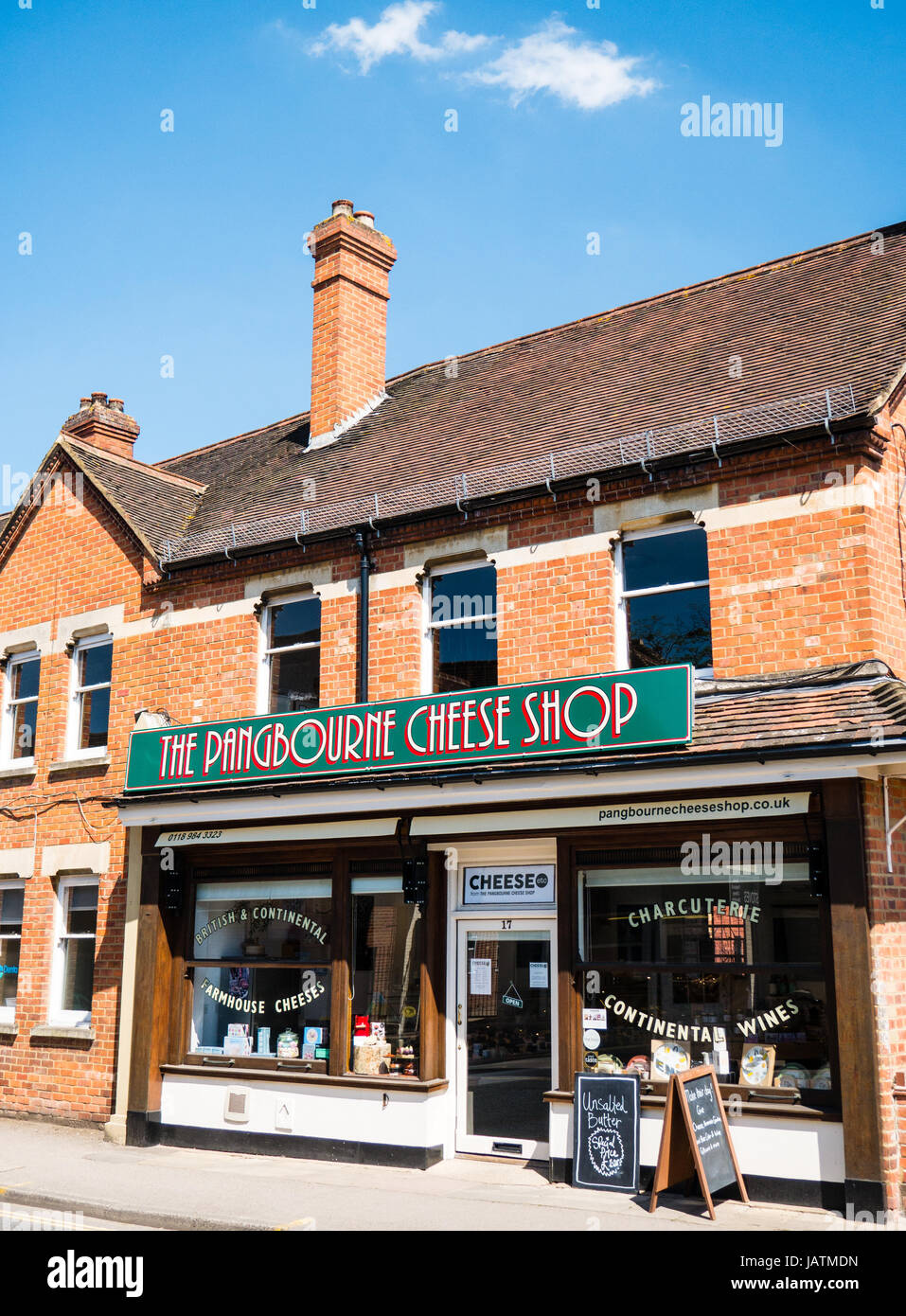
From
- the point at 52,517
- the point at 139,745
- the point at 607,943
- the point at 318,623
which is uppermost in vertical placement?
the point at 52,517

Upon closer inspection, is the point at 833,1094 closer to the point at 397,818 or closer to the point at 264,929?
the point at 397,818

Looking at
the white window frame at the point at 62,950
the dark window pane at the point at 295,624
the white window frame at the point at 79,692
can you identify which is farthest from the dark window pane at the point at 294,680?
the white window frame at the point at 62,950

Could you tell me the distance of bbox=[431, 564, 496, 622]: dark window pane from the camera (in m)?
13.2

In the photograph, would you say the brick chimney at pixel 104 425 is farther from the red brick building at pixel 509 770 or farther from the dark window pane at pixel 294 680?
the dark window pane at pixel 294 680

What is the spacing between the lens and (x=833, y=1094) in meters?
9.44

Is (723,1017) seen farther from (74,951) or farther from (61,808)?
(61,808)

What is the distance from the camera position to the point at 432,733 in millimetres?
11609

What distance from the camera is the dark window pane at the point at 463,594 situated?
13.2m

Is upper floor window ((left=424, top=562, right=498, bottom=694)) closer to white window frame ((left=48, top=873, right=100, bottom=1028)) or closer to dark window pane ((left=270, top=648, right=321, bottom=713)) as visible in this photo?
dark window pane ((left=270, top=648, right=321, bottom=713))

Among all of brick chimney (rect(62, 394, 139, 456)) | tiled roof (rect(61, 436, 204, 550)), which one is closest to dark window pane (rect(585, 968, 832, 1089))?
tiled roof (rect(61, 436, 204, 550))

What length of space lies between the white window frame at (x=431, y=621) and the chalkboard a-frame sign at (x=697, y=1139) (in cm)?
536

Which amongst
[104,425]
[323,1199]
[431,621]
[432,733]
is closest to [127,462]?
[104,425]
